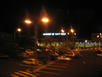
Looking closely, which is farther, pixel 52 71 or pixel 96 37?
pixel 96 37

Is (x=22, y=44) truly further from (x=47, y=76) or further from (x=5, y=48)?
(x=47, y=76)

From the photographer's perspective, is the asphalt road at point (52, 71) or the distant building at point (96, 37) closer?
the asphalt road at point (52, 71)

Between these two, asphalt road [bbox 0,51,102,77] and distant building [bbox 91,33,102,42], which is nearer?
asphalt road [bbox 0,51,102,77]

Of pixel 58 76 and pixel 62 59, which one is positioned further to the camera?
pixel 62 59

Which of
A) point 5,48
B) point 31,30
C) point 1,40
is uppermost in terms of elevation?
point 31,30

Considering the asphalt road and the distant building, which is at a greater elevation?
the distant building

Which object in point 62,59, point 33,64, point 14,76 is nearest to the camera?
point 14,76

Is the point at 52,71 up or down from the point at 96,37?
down

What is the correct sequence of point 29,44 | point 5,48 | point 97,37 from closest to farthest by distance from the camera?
point 5,48, point 29,44, point 97,37

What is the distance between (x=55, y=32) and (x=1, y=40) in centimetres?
3257

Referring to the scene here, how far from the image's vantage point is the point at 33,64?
663 inches

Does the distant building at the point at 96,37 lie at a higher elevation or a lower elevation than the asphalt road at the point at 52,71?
higher

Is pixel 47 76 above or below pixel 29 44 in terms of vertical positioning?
below

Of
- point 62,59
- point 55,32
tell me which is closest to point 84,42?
point 55,32
